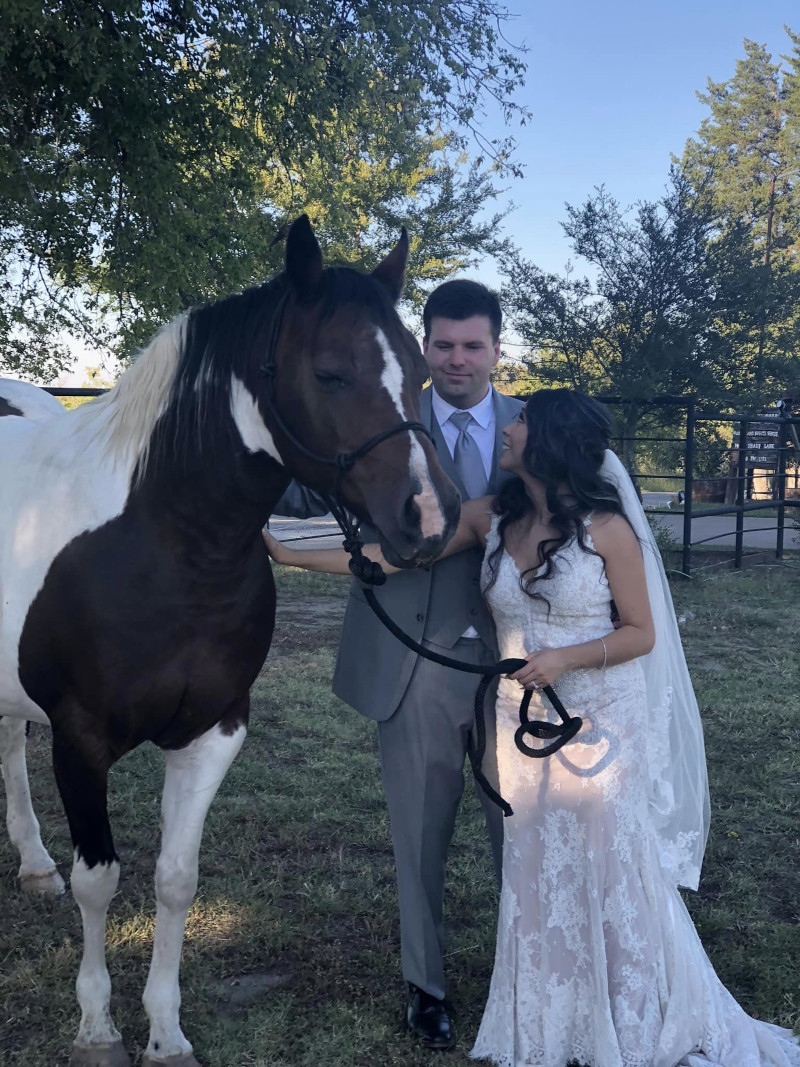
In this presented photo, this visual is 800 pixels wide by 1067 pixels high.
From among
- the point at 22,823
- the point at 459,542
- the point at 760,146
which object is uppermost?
the point at 760,146

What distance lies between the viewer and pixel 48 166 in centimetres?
714

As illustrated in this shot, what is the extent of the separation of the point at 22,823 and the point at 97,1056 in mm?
1217

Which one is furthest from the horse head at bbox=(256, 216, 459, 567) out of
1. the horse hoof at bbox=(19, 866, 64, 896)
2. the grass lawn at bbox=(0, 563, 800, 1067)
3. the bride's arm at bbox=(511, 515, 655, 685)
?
the horse hoof at bbox=(19, 866, 64, 896)

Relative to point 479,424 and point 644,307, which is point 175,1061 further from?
point 644,307

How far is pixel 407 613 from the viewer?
7.68ft

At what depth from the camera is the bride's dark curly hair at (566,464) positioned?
2.16m

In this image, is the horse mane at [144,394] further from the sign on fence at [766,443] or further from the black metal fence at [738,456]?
the sign on fence at [766,443]

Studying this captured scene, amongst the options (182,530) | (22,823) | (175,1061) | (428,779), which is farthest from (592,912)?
(22,823)

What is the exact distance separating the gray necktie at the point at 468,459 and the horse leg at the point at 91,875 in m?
1.19

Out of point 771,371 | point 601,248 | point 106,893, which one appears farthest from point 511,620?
point 771,371

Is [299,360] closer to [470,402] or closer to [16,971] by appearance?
[470,402]

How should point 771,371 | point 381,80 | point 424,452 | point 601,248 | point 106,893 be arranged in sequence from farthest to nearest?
point 771,371, point 601,248, point 381,80, point 106,893, point 424,452

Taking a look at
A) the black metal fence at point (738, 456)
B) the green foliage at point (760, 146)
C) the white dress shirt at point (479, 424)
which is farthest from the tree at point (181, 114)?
the green foliage at point (760, 146)

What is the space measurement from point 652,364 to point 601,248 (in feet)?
8.02
